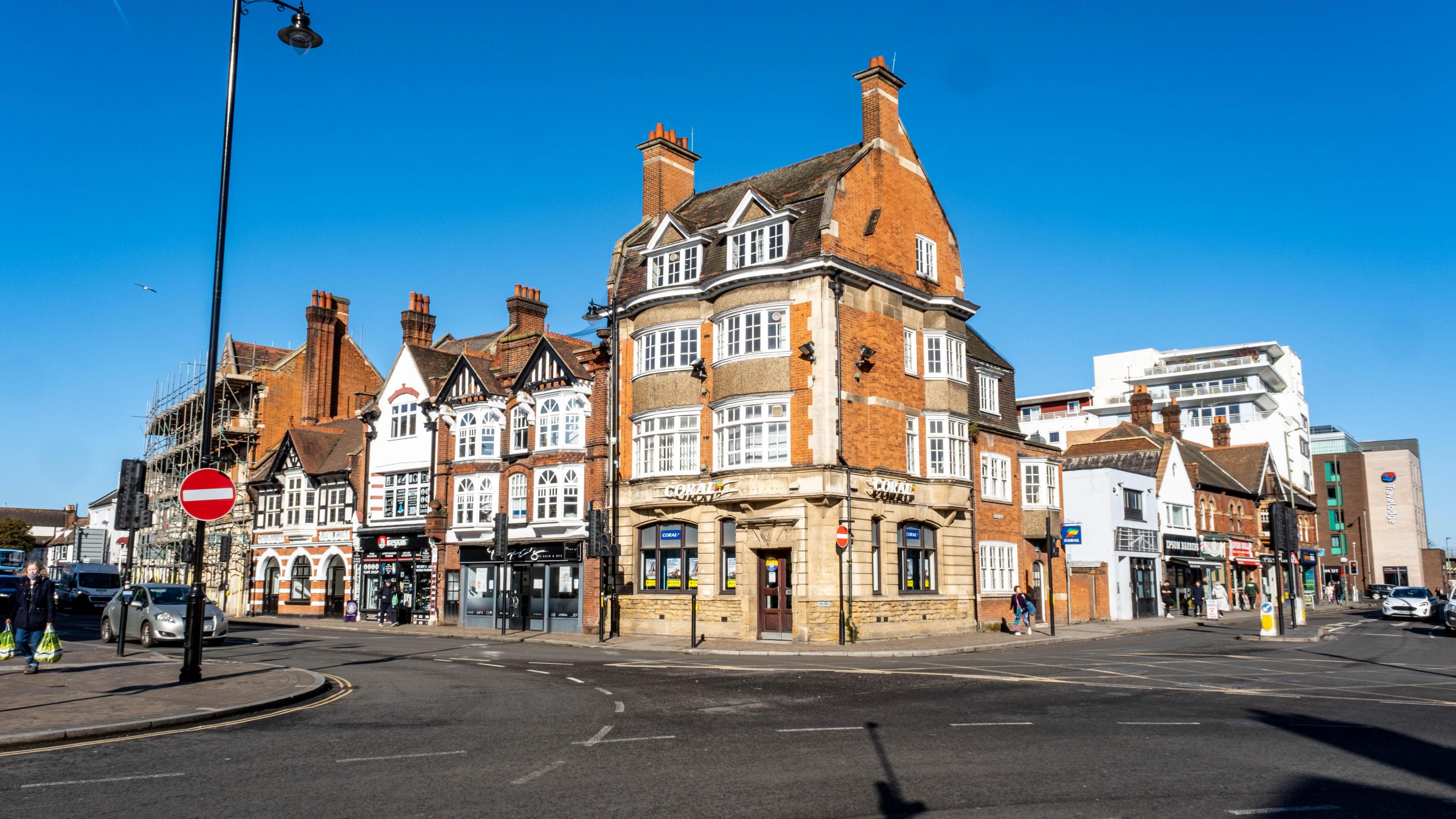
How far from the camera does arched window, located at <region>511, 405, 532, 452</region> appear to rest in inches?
1524

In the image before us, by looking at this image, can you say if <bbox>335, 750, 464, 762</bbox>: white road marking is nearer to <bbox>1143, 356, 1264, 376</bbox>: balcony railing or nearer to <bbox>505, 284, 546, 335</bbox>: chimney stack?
<bbox>505, 284, 546, 335</bbox>: chimney stack

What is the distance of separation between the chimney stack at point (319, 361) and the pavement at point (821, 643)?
14.2m

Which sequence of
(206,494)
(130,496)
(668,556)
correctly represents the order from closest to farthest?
(206,494), (130,496), (668,556)

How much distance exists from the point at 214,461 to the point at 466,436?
632 inches

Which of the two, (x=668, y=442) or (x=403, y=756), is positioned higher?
(x=668, y=442)

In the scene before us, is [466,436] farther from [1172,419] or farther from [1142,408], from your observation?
[1172,419]

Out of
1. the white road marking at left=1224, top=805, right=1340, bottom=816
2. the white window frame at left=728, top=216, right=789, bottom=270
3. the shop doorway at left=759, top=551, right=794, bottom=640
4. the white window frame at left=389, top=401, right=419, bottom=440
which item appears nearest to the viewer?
the white road marking at left=1224, top=805, right=1340, bottom=816

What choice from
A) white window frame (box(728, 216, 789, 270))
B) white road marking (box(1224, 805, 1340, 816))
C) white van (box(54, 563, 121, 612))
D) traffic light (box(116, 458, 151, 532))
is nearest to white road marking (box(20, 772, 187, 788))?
white road marking (box(1224, 805, 1340, 816))

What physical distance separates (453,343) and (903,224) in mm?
31121

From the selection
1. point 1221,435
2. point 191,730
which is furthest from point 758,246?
point 1221,435

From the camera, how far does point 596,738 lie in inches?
457

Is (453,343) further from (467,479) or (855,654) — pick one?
(855,654)

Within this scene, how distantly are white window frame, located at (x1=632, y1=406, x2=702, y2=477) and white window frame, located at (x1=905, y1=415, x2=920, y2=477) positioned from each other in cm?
663

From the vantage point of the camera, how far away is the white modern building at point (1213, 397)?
281 feet
